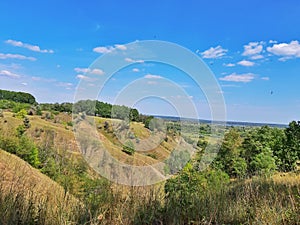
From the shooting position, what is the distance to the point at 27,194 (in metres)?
3.61

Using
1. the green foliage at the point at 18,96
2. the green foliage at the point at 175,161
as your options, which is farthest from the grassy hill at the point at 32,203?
the green foliage at the point at 18,96

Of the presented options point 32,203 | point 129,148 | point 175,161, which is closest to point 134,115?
point 129,148

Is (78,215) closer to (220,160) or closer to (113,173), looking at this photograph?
(113,173)

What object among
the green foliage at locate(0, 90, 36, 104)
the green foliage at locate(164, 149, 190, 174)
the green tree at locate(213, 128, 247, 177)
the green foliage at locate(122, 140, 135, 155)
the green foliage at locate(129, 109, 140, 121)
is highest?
the green foliage at locate(0, 90, 36, 104)

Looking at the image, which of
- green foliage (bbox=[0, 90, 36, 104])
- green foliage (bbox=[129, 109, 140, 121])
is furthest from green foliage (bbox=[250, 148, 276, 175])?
green foliage (bbox=[0, 90, 36, 104])

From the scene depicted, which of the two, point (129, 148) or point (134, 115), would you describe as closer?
point (129, 148)

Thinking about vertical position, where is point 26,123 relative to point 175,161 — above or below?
below

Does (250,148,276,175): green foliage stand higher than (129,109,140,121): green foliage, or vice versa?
(129,109,140,121): green foliage

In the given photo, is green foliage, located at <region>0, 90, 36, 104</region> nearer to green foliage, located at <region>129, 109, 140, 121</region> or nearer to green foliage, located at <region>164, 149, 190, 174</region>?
green foliage, located at <region>164, 149, 190, 174</region>

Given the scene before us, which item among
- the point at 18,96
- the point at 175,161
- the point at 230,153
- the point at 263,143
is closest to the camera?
the point at 175,161

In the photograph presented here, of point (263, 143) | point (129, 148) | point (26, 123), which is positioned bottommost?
point (26, 123)

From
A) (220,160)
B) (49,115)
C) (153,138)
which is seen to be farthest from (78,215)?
(49,115)

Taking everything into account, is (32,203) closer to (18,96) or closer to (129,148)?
(129,148)

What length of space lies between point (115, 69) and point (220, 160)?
39253 mm
